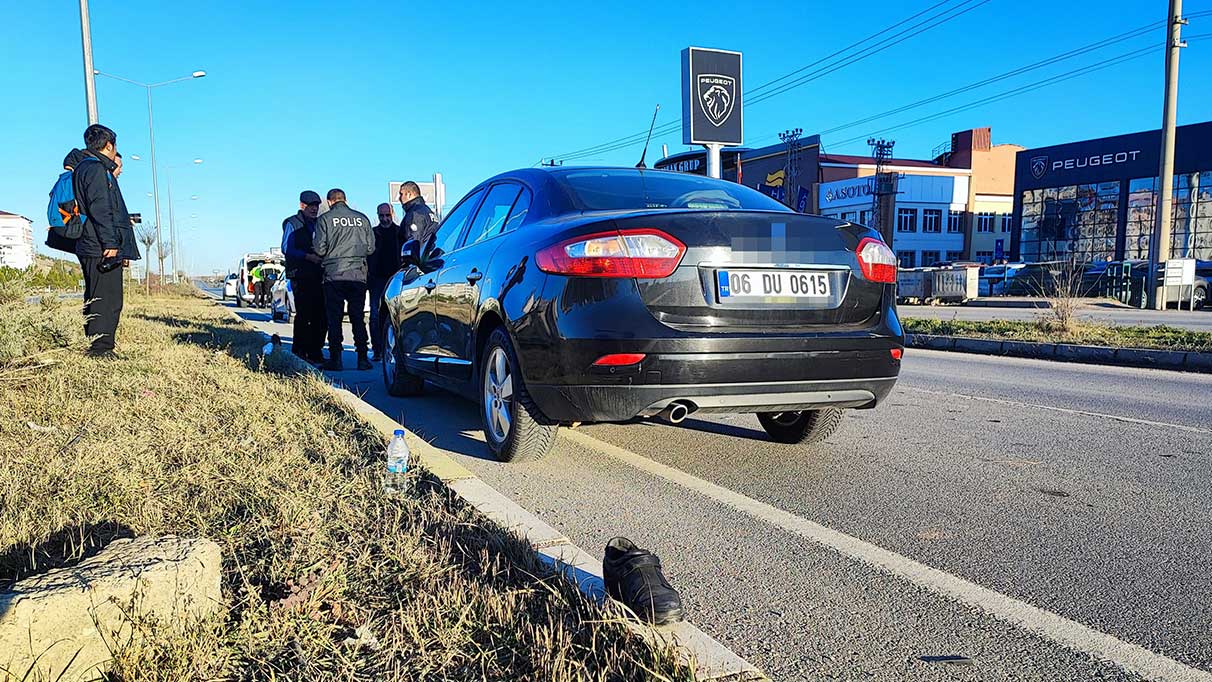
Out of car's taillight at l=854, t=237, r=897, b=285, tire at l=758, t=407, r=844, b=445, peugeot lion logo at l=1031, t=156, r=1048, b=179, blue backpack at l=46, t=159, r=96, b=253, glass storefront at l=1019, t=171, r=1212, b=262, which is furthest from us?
peugeot lion logo at l=1031, t=156, r=1048, b=179

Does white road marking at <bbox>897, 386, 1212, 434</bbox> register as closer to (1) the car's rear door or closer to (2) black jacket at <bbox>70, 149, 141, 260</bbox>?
(1) the car's rear door

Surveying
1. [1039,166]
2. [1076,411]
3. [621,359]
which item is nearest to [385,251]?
[621,359]

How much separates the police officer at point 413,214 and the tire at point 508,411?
14.9ft

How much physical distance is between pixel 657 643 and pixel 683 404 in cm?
175

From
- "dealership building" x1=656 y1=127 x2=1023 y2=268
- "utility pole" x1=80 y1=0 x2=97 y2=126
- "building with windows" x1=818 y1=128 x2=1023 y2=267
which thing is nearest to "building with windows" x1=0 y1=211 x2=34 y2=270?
"dealership building" x1=656 y1=127 x2=1023 y2=268

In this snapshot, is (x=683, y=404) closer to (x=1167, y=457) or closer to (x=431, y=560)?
(x=431, y=560)

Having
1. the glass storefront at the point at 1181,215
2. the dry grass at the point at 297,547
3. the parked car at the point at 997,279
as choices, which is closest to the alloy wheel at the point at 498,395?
A: the dry grass at the point at 297,547

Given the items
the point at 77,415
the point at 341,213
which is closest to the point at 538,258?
the point at 77,415

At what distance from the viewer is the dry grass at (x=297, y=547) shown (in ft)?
6.75

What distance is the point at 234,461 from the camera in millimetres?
3812

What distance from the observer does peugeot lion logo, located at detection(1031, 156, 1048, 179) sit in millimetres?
53316

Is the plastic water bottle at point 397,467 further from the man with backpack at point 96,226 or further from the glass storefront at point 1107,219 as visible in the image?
the glass storefront at point 1107,219

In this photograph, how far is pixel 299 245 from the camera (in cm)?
922

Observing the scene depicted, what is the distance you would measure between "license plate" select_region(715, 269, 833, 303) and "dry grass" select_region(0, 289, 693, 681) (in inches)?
58.9
